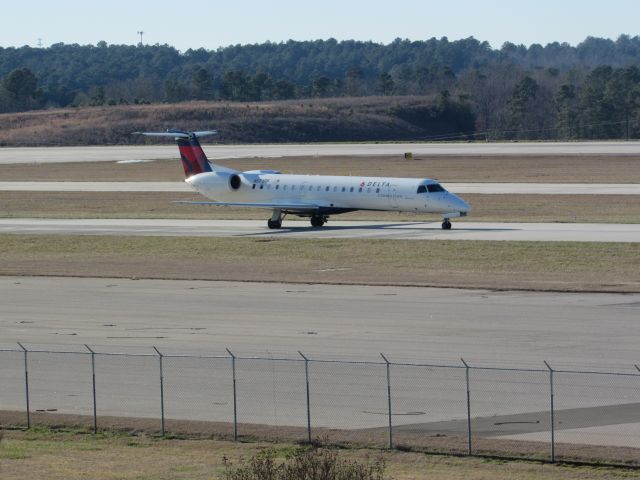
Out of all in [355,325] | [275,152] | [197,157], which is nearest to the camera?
[355,325]

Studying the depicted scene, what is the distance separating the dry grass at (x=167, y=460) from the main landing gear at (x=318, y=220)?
3970 centimetres

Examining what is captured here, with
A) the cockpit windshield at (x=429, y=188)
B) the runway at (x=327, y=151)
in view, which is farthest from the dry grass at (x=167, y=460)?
the runway at (x=327, y=151)

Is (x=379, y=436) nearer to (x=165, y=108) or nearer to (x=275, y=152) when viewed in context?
(x=275, y=152)

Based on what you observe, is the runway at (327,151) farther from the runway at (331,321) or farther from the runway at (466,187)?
the runway at (331,321)

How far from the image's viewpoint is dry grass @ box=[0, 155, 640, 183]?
95.9 metres

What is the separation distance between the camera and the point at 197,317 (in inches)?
1430

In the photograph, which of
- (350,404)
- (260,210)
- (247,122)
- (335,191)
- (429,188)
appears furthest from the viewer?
(247,122)

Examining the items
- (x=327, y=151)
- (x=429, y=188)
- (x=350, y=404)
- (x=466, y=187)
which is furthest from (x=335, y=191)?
(x=327, y=151)

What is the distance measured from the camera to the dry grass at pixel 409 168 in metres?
95.9

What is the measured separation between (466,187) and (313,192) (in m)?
27.2

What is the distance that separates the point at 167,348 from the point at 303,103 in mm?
165783

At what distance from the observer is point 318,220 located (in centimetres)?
6266

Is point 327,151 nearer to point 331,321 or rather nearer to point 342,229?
point 342,229

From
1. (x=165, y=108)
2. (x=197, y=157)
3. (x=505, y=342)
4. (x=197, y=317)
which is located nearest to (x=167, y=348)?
(x=197, y=317)
